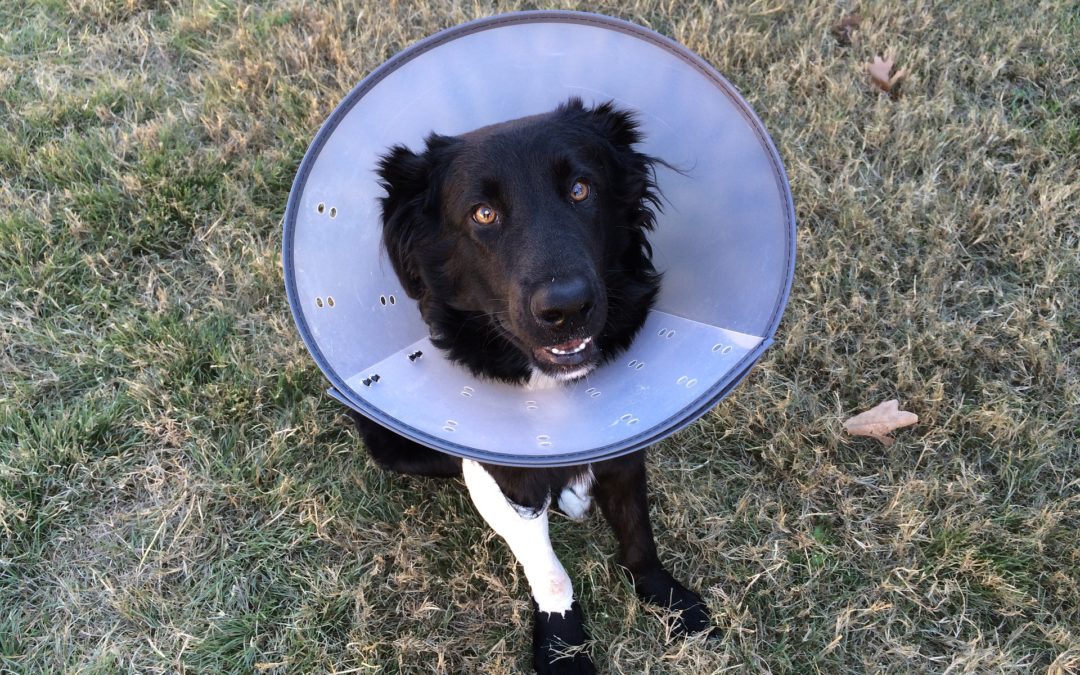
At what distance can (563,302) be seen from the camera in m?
1.97

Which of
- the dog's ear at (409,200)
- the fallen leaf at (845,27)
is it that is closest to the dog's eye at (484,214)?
the dog's ear at (409,200)

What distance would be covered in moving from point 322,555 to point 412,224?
3.75 ft

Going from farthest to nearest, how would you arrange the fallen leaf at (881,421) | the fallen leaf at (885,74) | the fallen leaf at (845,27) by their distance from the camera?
the fallen leaf at (845,27) → the fallen leaf at (885,74) → the fallen leaf at (881,421)

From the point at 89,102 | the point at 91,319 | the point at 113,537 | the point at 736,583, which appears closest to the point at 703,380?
the point at 736,583

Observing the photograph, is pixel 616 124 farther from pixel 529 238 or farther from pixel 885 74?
pixel 885 74

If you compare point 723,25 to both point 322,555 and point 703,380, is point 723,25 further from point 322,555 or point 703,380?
point 322,555

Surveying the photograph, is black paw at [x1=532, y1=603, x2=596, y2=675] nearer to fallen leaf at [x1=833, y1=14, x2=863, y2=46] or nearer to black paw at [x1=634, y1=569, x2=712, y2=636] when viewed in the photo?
black paw at [x1=634, y1=569, x2=712, y2=636]

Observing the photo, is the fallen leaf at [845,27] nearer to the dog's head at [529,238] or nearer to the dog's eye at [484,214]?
the dog's head at [529,238]

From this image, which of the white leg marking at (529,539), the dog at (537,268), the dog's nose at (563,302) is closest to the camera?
the dog's nose at (563,302)

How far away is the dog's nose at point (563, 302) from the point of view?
1974mm

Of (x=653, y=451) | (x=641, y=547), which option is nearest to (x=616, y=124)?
(x=653, y=451)

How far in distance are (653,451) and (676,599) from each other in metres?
0.55

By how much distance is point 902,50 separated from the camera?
12.8ft

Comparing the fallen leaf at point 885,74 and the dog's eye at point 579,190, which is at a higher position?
the dog's eye at point 579,190
